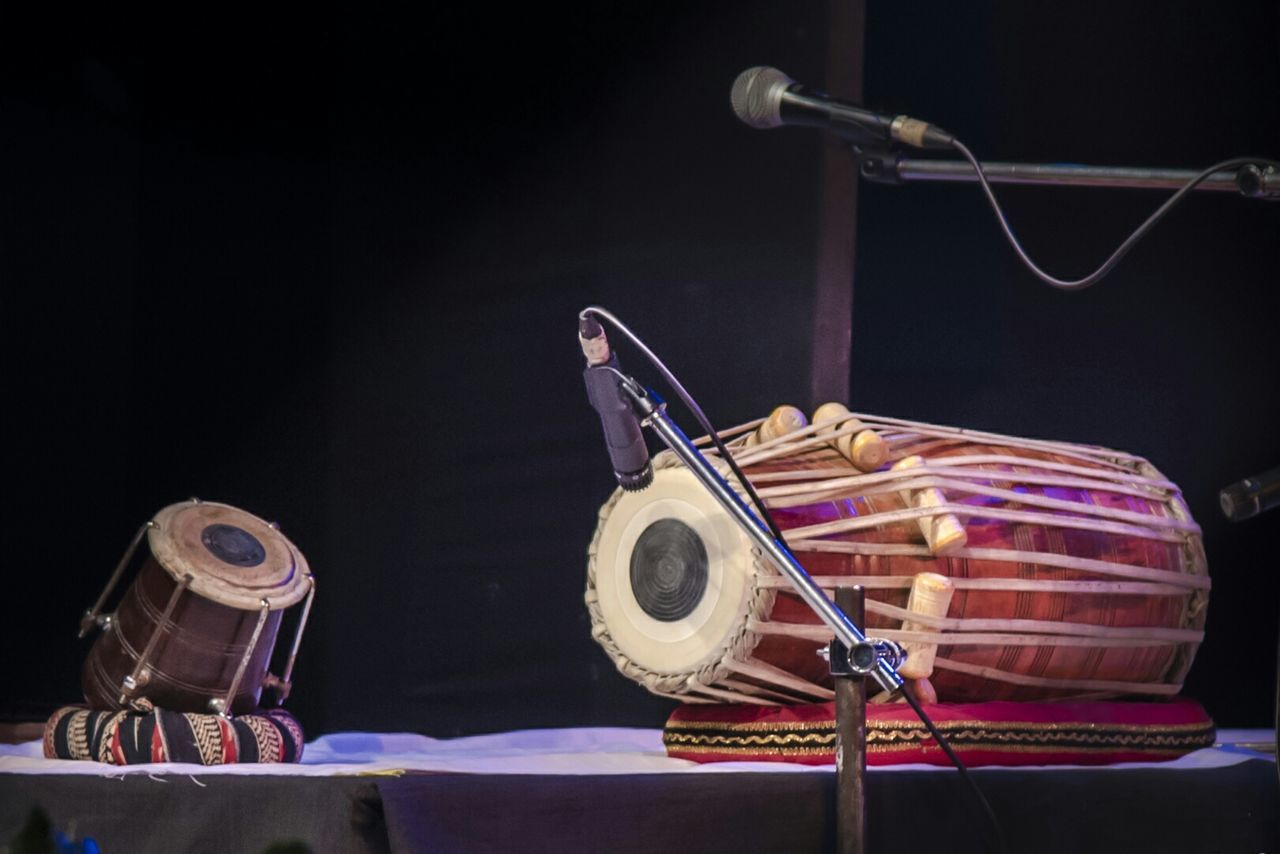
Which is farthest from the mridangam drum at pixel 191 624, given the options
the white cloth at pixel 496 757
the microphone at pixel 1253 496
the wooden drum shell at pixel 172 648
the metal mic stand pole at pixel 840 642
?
the microphone at pixel 1253 496

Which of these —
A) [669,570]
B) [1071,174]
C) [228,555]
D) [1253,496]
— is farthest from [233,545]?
[1253,496]

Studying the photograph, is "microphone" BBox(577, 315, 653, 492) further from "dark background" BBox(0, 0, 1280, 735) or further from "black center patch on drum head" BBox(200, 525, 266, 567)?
"dark background" BBox(0, 0, 1280, 735)

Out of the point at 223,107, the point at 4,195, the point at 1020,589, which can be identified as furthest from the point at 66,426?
the point at 1020,589

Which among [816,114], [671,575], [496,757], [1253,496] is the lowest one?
[496,757]

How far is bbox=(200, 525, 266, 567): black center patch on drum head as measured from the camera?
2.35 meters

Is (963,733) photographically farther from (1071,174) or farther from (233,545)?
(233,545)

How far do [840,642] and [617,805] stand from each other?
37 centimetres

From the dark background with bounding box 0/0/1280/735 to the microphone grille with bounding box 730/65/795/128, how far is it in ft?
2.66

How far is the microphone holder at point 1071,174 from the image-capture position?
1881 millimetres

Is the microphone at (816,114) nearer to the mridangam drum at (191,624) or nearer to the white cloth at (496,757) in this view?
the white cloth at (496,757)

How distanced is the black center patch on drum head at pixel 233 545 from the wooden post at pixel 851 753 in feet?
3.34

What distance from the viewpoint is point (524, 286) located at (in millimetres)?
3053

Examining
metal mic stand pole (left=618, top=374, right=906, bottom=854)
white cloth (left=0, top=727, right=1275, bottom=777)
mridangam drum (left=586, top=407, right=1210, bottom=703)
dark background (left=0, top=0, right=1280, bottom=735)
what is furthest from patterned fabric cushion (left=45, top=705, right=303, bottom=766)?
metal mic stand pole (left=618, top=374, right=906, bottom=854)

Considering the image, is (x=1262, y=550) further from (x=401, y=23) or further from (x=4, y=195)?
(x=4, y=195)
